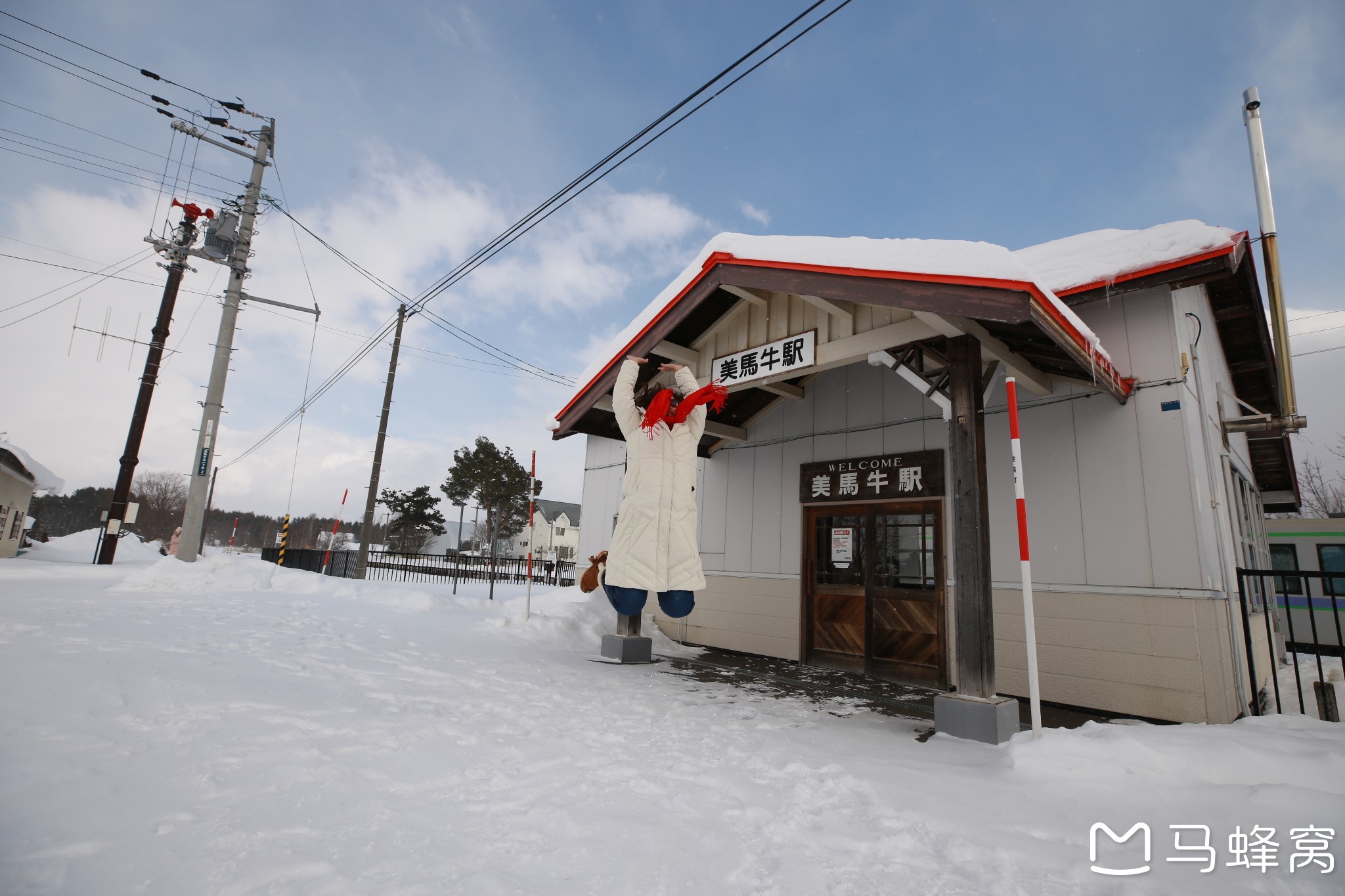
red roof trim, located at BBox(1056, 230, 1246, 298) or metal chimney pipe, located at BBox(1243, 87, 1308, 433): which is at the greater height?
metal chimney pipe, located at BBox(1243, 87, 1308, 433)

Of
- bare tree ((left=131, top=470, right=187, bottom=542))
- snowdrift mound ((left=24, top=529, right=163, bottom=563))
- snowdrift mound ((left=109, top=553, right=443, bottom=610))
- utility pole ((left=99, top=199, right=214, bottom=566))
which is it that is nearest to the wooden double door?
snowdrift mound ((left=109, top=553, right=443, bottom=610))

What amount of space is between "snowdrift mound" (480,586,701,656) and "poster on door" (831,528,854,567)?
2.23 metres

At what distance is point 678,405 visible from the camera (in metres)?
5.02

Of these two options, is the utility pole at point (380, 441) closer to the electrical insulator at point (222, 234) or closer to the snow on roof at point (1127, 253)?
the electrical insulator at point (222, 234)

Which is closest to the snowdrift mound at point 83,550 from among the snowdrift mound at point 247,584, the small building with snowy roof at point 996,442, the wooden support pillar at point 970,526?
the snowdrift mound at point 247,584

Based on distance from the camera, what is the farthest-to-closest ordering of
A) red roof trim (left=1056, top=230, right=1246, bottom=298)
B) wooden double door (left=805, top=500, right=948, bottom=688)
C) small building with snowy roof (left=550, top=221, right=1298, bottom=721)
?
wooden double door (left=805, top=500, right=948, bottom=688)
red roof trim (left=1056, top=230, right=1246, bottom=298)
small building with snowy roof (left=550, top=221, right=1298, bottom=721)

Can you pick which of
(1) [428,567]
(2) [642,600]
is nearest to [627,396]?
(2) [642,600]

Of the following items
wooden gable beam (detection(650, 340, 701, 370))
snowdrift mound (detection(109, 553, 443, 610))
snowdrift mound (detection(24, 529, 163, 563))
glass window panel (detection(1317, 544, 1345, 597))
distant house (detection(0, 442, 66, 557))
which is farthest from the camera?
snowdrift mound (detection(24, 529, 163, 563))

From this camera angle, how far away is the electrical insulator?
13.9 m

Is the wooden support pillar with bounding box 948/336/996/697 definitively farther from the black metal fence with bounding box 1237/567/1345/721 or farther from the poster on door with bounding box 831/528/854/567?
the poster on door with bounding box 831/528/854/567

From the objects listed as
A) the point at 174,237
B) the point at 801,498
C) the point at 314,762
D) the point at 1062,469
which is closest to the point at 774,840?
the point at 314,762

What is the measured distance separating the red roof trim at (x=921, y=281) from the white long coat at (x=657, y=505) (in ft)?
2.78

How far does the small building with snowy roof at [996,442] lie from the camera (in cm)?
436

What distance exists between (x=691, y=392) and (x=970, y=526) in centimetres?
237
